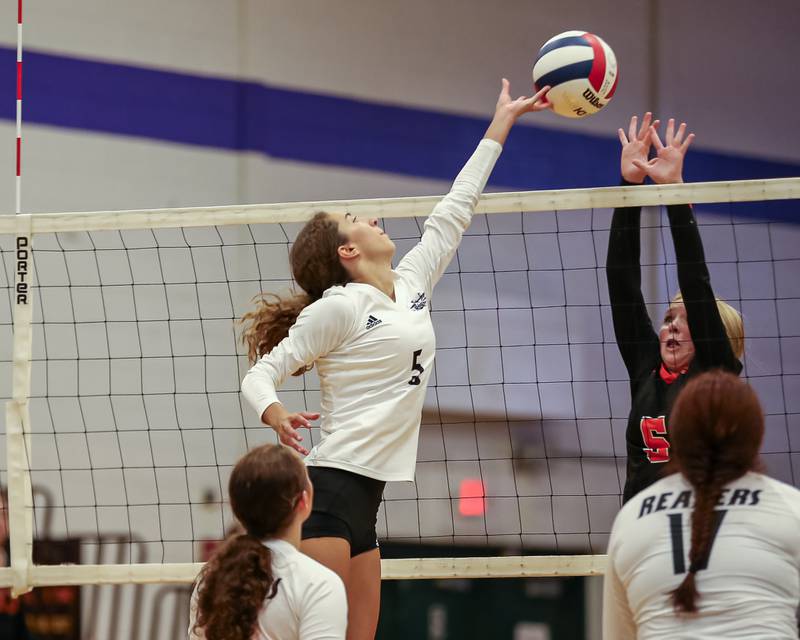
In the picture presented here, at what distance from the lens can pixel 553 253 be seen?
9.20 meters

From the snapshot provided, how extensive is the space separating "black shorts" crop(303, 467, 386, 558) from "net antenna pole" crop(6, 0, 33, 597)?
5.53 ft

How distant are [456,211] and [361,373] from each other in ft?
2.66

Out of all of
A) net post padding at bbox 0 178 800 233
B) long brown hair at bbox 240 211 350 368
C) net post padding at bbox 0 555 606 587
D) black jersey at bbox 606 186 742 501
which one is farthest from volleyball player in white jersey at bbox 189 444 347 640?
net post padding at bbox 0 178 800 233

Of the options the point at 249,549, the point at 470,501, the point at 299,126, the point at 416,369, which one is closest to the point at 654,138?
the point at 416,369

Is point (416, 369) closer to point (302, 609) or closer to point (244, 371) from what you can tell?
point (302, 609)

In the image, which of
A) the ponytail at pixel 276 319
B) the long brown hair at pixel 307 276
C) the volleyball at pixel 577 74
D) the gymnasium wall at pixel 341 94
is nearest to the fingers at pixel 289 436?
the long brown hair at pixel 307 276

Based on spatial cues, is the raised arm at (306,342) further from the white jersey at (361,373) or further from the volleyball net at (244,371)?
the volleyball net at (244,371)

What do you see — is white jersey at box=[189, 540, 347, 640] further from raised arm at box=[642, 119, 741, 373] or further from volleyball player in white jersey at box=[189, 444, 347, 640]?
raised arm at box=[642, 119, 741, 373]

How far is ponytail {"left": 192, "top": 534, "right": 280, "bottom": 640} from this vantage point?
273 centimetres

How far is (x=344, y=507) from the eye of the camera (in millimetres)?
3516

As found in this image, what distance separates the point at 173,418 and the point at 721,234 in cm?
454

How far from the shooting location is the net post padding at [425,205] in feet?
14.8

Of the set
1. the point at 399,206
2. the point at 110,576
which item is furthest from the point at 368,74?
the point at 110,576

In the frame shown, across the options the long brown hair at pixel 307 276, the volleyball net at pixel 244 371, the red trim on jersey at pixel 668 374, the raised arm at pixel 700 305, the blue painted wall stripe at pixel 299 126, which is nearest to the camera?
the long brown hair at pixel 307 276
